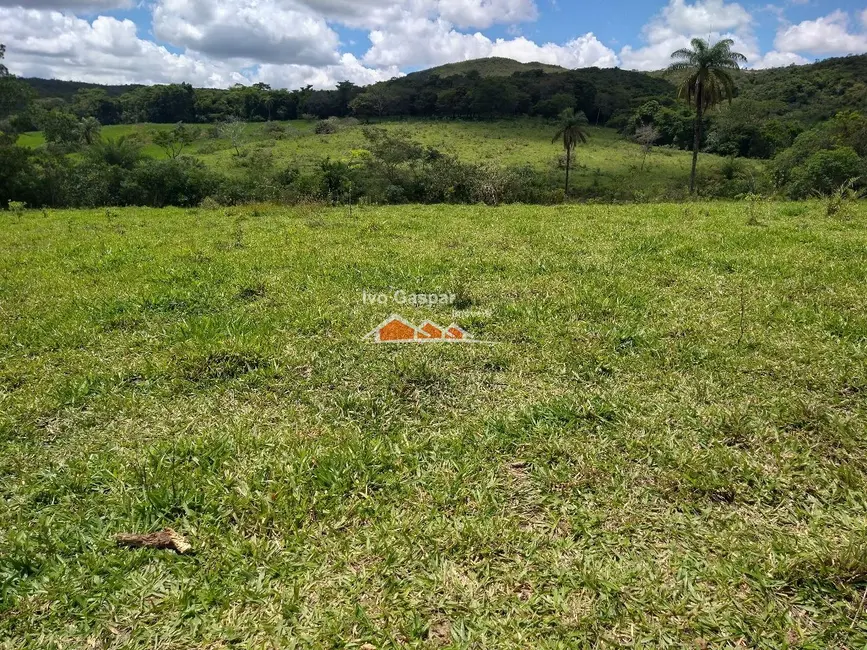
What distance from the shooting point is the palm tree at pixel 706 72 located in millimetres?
34938

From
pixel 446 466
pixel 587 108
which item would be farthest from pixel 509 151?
pixel 446 466

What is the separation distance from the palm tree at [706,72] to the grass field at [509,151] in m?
7.08

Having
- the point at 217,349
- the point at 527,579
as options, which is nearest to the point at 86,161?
the point at 217,349

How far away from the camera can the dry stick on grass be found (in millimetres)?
3105

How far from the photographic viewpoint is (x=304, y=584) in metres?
2.86

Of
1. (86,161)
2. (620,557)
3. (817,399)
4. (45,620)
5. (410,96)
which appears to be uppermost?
(410,96)

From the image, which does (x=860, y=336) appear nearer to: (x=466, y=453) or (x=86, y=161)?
(x=466, y=453)

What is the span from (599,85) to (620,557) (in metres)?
111

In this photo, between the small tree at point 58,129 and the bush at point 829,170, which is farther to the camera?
the small tree at point 58,129

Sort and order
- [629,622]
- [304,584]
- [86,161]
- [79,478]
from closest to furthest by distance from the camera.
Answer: [629,622] → [304,584] → [79,478] → [86,161]

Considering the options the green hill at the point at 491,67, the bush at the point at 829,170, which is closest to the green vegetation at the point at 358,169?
the bush at the point at 829,170

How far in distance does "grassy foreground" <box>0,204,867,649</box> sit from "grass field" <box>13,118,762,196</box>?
127 ft

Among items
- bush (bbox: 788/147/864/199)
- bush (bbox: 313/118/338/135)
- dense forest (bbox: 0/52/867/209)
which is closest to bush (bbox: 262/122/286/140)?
bush (bbox: 313/118/338/135)

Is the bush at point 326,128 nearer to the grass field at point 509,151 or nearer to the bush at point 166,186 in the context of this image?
the grass field at point 509,151
